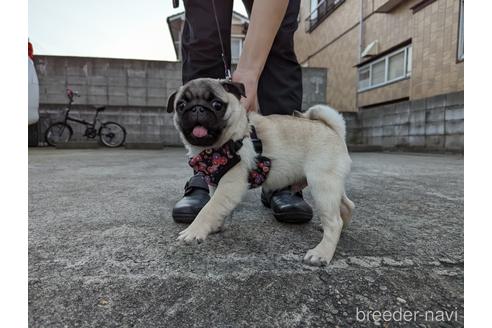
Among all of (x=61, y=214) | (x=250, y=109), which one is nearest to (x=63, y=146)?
(x=61, y=214)

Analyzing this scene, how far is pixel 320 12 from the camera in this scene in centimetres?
1177

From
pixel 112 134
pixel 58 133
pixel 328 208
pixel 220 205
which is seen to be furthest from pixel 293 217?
pixel 58 133

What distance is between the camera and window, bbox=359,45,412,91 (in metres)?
8.09

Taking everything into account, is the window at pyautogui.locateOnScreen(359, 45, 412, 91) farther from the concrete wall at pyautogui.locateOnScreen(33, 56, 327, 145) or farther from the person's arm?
the person's arm

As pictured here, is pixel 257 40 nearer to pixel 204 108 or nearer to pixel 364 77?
pixel 204 108

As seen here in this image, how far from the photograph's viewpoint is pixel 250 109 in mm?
1574

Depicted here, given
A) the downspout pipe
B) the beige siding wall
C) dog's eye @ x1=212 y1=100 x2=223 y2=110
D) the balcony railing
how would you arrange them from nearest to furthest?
dog's eye @ x1=212 y1=100 x2=223 y2=110 → the beige siding wall → the downspout pipe → the balcony railing

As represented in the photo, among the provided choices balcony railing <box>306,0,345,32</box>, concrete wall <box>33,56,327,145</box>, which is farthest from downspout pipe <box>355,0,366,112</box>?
concrete wall <box>33,56,327,145</box>

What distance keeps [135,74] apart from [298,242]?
8493 mm

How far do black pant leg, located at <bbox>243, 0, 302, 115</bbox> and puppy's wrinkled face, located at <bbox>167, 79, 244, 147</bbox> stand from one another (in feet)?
1.65

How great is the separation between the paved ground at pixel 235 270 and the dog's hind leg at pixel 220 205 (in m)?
0.06

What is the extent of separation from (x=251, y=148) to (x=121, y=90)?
27.2ft

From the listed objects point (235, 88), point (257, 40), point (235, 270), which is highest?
point (257, 40)

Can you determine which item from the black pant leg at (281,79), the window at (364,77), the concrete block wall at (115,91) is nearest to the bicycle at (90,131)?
the concrete block wall at (115,91)
